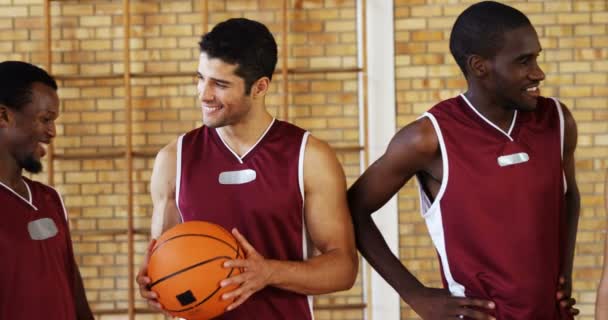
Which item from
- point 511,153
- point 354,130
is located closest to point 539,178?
point 511,153

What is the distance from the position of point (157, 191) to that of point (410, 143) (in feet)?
2.24

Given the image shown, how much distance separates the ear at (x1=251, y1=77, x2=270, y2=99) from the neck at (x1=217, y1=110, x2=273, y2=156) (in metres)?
0.06

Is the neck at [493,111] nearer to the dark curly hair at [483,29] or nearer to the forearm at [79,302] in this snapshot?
the dark curly hair at [483,29]

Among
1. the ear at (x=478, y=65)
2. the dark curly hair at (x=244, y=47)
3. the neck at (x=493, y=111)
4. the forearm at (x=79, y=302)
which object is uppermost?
the dark curly hair at (x=244, y=47)

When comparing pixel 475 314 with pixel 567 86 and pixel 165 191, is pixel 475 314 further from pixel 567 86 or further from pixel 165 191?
pixel 567 86

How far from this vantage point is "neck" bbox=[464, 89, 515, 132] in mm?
2322

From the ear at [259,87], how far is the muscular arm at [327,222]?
0.61 ft

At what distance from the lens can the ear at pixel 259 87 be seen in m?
2.35

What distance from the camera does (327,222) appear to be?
7.69 feet

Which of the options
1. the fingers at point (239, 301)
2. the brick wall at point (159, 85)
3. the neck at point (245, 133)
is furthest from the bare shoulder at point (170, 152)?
the brick wall at point (159, 85)

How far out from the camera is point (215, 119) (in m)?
2.27

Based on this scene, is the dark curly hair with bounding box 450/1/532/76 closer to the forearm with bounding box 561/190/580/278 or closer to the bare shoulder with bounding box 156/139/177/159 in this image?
the forearm with bounding box 561/190/580/278

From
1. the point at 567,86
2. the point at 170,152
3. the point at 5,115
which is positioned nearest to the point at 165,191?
the point at 170,152

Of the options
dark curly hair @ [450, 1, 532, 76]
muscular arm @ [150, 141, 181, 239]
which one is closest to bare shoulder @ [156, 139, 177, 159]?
muscular arm @ [150, 141, 181, 239]
